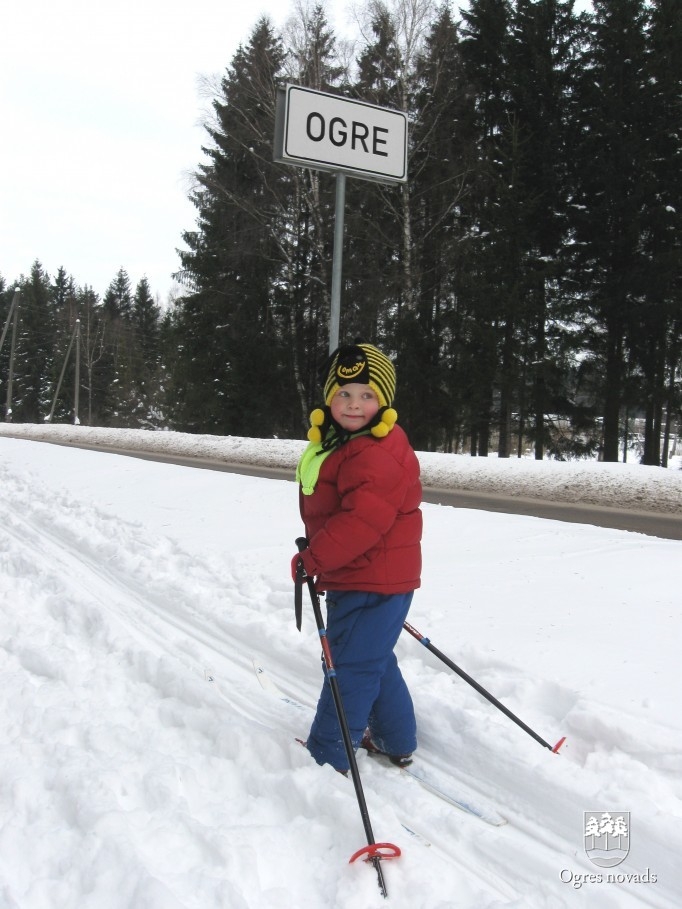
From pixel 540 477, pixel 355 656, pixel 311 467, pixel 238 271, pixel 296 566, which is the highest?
pixel 238 271

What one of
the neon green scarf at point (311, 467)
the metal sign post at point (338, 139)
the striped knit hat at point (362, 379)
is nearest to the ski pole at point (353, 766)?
the neon green scarf at point (311, 467)

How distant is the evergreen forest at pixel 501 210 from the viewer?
1814 cm

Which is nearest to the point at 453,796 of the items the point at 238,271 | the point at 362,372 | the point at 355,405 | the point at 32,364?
the point at 355,405

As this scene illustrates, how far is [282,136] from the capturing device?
4809 mm

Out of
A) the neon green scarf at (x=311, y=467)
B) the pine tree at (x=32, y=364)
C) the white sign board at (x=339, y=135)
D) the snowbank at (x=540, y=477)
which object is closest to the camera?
the neon green scarf at (x=311, y=467)

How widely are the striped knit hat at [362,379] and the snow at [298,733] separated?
1359 mm

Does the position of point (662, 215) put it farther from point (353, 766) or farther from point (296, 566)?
point (353, 766)

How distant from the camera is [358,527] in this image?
2.60m

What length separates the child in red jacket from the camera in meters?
2.63

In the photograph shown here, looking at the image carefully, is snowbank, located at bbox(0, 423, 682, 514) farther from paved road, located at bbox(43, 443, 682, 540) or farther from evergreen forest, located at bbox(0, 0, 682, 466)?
evergreen forest, located at bbox(0, 0, 682, 466)

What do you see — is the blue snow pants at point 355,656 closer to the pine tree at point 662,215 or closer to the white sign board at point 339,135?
the white sign board at point 339,135

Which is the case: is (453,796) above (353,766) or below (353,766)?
below

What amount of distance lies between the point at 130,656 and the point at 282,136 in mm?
3576

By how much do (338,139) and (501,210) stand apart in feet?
48.2
